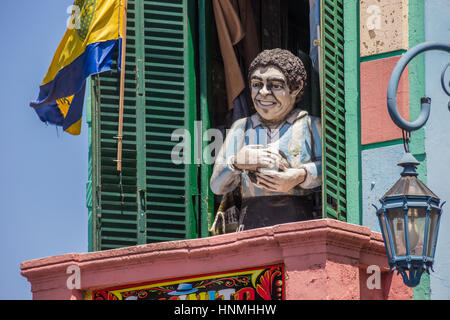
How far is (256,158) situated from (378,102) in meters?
1.17

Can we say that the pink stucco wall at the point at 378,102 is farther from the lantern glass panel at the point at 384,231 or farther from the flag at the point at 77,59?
the lantern glass panel at the point at 384,231

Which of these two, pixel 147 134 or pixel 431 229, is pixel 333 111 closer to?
pixel 147 134

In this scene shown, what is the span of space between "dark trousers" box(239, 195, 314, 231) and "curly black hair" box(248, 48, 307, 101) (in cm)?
101

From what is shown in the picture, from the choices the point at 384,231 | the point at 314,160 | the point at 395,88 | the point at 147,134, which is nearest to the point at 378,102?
the point at 314,160

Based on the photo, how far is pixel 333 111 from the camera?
1494 cm

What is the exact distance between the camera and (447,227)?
14688mm

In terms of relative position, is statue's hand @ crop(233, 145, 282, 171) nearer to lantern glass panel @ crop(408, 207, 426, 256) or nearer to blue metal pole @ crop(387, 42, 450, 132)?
blue metal pole @ crop(387, 42, 450, 132)

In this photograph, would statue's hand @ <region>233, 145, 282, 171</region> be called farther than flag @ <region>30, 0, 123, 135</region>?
No

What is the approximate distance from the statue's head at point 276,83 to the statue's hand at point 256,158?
42cm

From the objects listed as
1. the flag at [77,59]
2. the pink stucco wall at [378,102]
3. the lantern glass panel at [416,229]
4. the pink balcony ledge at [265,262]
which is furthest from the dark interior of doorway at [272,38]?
the lantern glass panel at [416,229]

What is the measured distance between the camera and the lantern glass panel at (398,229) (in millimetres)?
12477

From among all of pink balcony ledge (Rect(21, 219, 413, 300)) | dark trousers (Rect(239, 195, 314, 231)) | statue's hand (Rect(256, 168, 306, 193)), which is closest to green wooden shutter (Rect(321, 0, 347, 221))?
statue's hand (Rect(256, 168, 306, 193))

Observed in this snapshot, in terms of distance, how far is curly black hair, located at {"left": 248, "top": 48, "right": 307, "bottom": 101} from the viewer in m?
15.4
